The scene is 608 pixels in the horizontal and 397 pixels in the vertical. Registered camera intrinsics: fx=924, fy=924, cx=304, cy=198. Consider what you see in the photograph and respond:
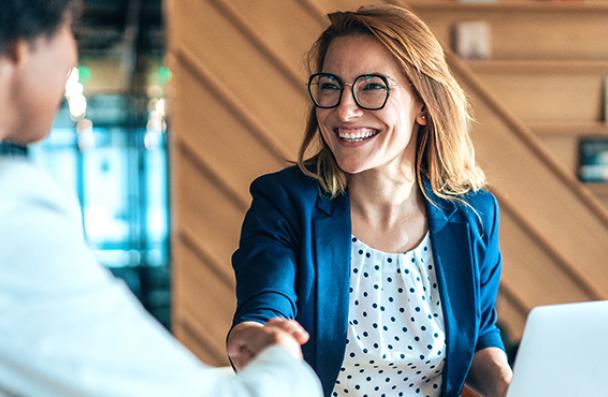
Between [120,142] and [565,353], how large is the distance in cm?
374

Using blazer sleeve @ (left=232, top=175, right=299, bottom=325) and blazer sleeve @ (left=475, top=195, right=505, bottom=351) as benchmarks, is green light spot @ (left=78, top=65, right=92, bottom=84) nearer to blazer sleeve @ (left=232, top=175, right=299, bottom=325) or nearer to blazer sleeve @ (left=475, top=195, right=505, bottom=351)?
blazer sleeve @ (left=232, top=175, right=299, bottom=325)

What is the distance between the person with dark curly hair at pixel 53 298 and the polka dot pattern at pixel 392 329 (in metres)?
0.95

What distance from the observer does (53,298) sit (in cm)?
78

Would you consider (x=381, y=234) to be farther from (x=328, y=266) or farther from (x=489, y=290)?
(x=489, y=290)

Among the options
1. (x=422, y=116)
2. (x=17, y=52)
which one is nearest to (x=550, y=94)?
(x=422, y=116)

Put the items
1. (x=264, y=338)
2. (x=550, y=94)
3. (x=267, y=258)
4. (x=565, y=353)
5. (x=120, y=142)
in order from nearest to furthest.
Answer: (x=264, y=338), (x=565, y=353), (x=267, y=258), (x=550, y=94), (x=120, y=142)

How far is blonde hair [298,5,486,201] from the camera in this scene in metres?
1.91

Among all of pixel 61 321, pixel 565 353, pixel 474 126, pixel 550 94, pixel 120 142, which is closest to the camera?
pixel 61 321

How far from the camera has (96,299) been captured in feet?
2.62

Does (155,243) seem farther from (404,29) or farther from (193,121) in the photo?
(404,29)

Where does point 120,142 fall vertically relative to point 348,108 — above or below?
below

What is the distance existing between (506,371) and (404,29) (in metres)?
0.72

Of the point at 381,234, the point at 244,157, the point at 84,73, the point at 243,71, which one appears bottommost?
the point at 244,157

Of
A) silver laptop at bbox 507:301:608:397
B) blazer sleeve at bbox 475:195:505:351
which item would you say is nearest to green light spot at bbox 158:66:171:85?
blazer sleeve at bbox 475:195:505:351
